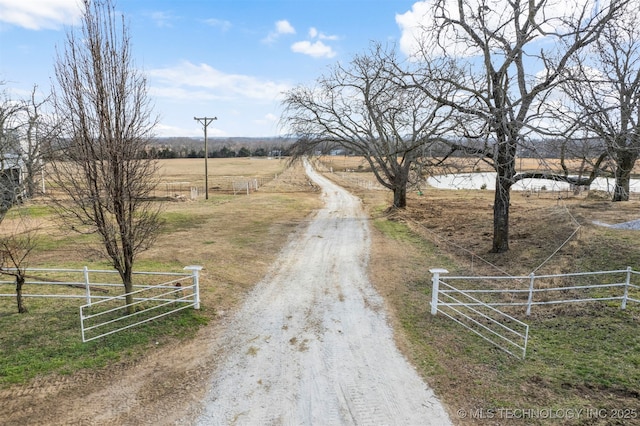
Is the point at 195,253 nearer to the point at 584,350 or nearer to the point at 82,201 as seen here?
the point at 82,201

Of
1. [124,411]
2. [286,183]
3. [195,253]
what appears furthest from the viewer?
[286,183]

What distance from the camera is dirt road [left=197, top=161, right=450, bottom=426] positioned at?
543 centimetres

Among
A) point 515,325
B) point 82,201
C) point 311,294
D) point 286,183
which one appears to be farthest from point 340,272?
point 286,183

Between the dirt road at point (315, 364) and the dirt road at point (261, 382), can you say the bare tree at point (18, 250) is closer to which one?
the dirt road at point (261, 382)

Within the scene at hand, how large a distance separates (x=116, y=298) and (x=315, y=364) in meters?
4.83

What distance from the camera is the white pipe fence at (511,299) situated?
766 cm

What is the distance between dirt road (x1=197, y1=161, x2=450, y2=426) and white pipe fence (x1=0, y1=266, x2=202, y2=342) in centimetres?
159

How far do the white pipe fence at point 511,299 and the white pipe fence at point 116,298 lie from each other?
5863 mm

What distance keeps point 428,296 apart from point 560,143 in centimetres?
511

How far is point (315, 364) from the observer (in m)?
6.73

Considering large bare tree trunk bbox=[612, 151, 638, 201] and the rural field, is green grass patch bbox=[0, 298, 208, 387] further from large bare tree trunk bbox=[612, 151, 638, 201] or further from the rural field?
large bare tree trunk bbox=[612, 151, 638, 201]

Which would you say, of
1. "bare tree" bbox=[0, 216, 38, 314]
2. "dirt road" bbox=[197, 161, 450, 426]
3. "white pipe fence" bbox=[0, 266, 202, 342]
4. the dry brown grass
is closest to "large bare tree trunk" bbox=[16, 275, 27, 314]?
"bare tree" bbox=[0, 216, 38, 314]

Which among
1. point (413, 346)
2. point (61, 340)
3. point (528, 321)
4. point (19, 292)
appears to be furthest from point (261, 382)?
point (19, 292)

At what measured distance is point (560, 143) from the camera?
31.9 feet
